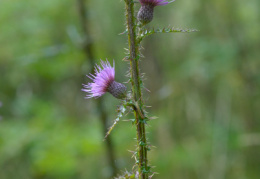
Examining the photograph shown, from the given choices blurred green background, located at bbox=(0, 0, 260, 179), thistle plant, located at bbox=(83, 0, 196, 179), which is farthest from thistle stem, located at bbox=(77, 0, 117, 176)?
thistle plant, located at bbox=(83, 0, 196, 179)

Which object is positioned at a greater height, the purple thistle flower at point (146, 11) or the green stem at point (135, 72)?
the purple thistle flower at point (146, 11)

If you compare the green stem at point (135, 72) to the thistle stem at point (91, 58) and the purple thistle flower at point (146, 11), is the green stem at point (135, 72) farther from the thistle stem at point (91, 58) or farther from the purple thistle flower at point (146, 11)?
the thistle stem at point (91, 58)

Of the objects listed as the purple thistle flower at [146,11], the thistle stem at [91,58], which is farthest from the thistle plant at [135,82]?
the thistle stem at [91,58]

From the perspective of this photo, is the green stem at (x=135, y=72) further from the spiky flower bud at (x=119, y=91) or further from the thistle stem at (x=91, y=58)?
the thistle stem at (x=91, y=58)

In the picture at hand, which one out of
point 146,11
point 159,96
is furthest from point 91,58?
point 146,11

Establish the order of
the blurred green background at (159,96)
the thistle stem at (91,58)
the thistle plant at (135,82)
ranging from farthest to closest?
the blurred green background at (159,96)
the thistle stem at (91,58)
the thistle plant at (135,82)

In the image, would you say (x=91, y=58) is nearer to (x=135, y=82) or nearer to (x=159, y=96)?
(x=159, y=96)

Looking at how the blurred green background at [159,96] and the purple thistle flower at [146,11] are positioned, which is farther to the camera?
the blurred green background at [159,96]

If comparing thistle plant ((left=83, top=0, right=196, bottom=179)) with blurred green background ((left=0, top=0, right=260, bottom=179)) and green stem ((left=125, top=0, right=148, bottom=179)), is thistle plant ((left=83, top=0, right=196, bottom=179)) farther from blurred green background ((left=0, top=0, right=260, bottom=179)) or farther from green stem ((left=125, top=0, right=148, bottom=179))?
blurred green background ((left=0, top=0, right=260, bottom=179))

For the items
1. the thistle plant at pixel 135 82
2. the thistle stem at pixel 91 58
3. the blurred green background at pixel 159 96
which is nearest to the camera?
the thistle plant at pixel 135 82
